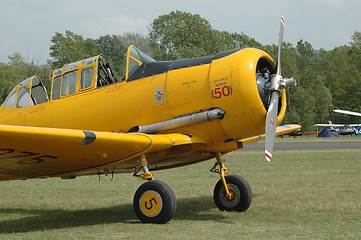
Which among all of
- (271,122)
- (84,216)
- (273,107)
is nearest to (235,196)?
→ (271,122)

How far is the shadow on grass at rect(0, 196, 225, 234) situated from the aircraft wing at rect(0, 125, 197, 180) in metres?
0.85

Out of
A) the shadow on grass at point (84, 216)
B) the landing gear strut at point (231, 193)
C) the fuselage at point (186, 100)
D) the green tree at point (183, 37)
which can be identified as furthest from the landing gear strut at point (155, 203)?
the green tree at point (183, 37)

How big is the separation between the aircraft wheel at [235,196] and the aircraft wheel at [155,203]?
2.00 meters

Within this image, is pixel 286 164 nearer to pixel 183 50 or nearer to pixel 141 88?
pixel 141 88

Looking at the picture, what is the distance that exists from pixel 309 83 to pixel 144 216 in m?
73.1

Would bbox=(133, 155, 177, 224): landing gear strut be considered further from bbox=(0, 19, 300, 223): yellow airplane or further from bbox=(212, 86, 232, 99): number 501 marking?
bbox=(212, 86, 232, 99): number 501 marking

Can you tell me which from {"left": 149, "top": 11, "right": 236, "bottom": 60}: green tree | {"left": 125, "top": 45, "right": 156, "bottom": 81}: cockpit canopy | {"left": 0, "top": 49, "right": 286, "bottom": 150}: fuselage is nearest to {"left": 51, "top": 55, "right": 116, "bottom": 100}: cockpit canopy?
{"left": 0, "top": 49, "right": 286, "bottom": 150}: fuselage

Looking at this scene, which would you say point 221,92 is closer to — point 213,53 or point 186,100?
point 186,100

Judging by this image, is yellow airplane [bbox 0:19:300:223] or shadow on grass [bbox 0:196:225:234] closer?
yellow airplane [bbox 0:19:300:223]

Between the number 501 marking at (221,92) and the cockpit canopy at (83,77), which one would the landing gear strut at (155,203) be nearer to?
the number 501 marking at (221,92)

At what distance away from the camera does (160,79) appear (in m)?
9.21

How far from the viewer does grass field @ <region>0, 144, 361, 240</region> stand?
7.69 m

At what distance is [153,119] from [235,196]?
2346mm

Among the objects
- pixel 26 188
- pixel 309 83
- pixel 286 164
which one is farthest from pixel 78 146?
pixel 309 83
